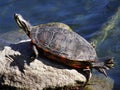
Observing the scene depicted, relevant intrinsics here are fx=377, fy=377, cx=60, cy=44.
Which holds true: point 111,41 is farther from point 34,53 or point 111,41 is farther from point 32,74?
point 32,74

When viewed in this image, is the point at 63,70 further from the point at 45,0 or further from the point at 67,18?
the point at 45,0

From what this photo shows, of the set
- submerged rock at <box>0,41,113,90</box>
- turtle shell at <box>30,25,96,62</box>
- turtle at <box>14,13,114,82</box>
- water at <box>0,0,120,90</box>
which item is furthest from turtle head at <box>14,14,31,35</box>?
water at <box>0,0,120,90</box>

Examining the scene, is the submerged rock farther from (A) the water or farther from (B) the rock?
(A) the water

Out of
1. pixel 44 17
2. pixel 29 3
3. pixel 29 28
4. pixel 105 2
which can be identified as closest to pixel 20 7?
pixel 29 3

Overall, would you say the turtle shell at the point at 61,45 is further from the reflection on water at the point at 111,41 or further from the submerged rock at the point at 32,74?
the reflection on water at the point at 111,41

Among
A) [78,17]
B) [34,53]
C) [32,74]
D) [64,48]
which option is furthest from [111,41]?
[32,74]

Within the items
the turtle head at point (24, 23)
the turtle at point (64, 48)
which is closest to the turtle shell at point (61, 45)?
the turtle at point (64, 48)
